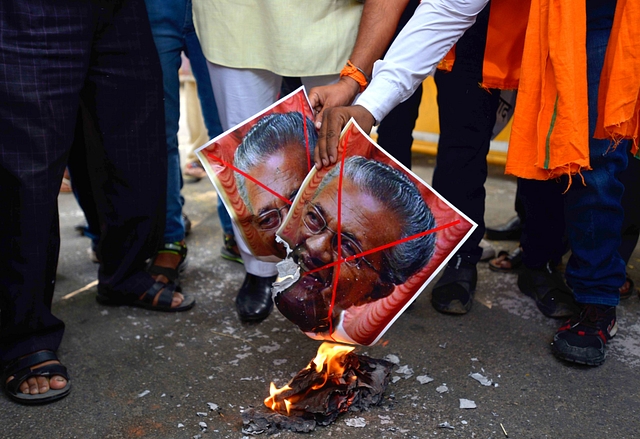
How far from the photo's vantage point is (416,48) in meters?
1.60

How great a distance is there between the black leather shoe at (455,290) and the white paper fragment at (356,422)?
2.30 feet

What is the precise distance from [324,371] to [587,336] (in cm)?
83

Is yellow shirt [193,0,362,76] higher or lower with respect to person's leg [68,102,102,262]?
higher

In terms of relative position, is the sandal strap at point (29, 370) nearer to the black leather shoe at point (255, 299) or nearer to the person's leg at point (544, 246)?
the black leather shoe at point (255, 299)

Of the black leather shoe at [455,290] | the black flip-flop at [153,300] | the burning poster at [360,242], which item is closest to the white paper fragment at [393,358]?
the black leather shoe at [455,290]

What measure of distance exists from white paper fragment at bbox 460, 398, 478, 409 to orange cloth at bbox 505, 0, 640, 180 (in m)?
0.66

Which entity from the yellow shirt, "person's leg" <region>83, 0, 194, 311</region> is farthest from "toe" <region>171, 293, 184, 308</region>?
Answer: the yellow shirt

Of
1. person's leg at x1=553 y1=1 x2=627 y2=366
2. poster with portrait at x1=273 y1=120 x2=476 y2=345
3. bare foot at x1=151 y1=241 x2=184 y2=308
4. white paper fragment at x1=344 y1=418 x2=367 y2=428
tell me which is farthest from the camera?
bare foot at x1=151 y1=241 x2=184 y2=308

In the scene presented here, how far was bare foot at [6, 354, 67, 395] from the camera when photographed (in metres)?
1.71

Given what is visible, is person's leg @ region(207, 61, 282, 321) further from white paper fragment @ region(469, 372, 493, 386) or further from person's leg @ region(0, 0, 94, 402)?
white paper fragment @ region(469, 372, 493, 386)

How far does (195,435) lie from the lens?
5.07 feet

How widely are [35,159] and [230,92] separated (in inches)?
24.6

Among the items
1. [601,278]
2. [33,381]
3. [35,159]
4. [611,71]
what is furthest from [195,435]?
[611,71]

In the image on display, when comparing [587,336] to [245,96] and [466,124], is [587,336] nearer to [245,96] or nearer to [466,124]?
[466,124]
